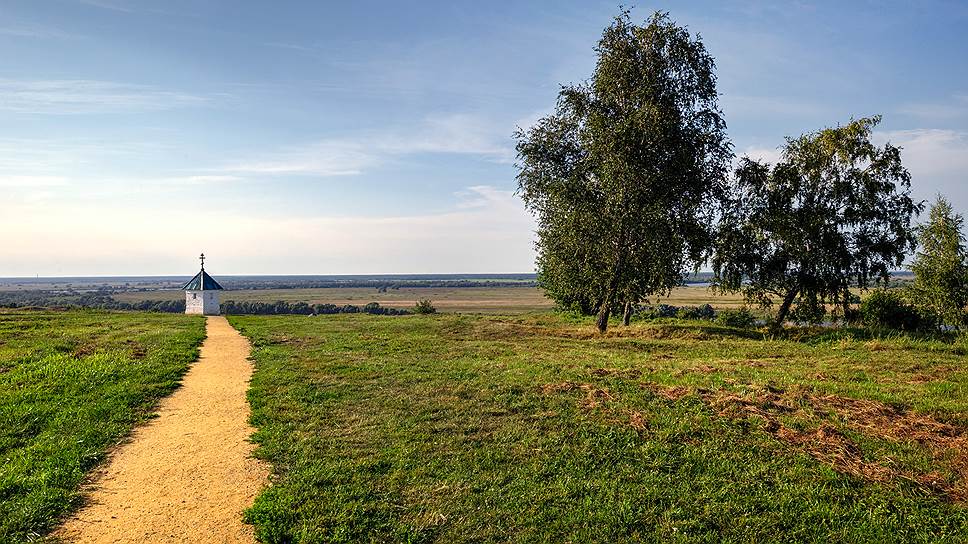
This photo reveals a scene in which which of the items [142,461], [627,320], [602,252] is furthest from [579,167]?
[142,461]

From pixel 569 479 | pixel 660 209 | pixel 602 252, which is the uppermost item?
pixel 660 209

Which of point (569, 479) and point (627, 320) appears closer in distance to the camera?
point (569, 479)

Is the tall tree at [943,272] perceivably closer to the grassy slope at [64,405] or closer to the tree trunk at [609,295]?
the tree trunk at [609,295]

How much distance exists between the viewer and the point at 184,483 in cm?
850

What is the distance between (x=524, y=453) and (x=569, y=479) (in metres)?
1.18

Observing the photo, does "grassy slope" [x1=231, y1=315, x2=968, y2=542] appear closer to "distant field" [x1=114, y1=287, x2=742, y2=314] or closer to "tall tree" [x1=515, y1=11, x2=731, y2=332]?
"tall tree" [x1=515, y1=11, x2=731, y2=332]

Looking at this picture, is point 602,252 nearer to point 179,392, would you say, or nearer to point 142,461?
point 179,392

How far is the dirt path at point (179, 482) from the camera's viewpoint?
23.4ft

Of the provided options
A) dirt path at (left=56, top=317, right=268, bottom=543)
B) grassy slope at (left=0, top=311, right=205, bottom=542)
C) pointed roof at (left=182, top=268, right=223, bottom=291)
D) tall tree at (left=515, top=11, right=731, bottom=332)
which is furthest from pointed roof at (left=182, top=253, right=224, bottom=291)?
dirt path at (left=56, top=317, right=268, bottom=543)

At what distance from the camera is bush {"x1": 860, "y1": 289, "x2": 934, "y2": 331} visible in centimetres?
3225

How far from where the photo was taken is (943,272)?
117 ft

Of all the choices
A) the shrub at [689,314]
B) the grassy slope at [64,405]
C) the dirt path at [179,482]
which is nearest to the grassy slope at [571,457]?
the dirt path at [179,482]

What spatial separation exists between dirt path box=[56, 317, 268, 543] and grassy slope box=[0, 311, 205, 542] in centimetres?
44

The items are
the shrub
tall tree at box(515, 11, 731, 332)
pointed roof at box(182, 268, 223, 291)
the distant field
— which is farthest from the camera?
the distant field
